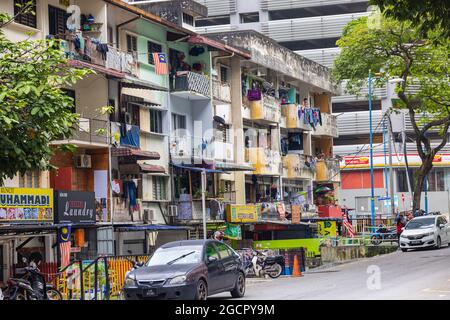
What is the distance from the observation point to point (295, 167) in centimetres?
5372

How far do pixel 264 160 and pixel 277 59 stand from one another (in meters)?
5.83

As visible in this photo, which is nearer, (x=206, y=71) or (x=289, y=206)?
(x=206, y=71)

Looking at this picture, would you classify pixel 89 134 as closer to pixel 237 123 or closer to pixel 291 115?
pixel 237 123

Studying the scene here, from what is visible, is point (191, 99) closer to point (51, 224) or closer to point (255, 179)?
point (255, 179)

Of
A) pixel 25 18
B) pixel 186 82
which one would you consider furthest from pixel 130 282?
pixel 186 82

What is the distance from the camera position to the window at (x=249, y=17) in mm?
88812

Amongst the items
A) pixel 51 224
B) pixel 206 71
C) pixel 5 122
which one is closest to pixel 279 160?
pixel 206 71

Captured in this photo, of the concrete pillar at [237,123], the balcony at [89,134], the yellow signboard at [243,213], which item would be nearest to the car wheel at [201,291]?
the balcony at [89,134]

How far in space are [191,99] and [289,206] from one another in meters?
10.9

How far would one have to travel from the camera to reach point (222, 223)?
4241cm

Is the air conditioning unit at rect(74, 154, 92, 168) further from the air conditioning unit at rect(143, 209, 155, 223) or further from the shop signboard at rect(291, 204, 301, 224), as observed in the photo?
the shop signboard at rect(291, 204, 301, 224)

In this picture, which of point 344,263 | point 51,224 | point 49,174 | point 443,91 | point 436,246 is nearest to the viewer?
point 51,224

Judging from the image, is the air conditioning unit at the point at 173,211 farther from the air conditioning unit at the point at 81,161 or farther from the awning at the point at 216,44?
the awning at the point at 216,44

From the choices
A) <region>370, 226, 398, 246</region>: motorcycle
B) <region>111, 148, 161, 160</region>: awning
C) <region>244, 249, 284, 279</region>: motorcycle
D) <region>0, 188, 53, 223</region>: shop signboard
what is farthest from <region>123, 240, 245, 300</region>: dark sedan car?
<region>370, 226, 398, 246</region>: motorcycle
